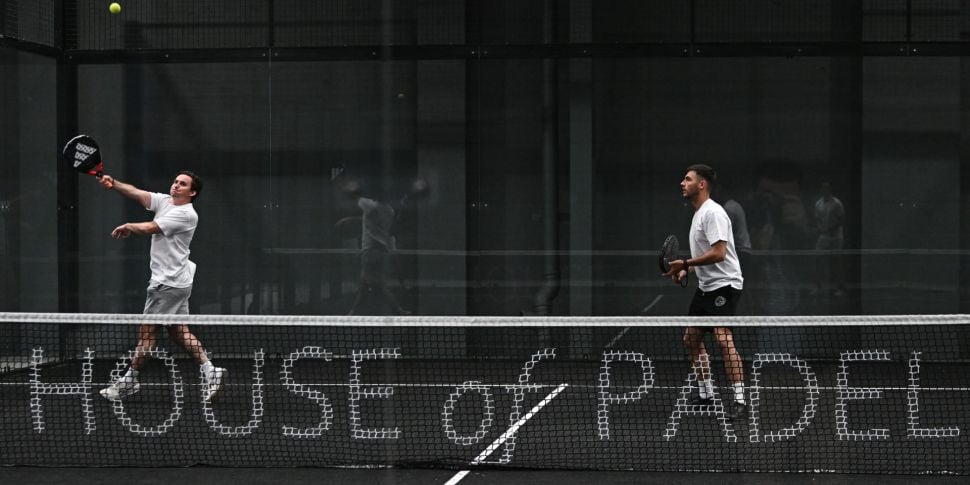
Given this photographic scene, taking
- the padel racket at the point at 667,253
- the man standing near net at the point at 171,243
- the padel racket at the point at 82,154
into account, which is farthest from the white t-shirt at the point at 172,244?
the padel racket at the point at 667,253

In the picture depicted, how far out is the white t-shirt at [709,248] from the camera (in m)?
7.74

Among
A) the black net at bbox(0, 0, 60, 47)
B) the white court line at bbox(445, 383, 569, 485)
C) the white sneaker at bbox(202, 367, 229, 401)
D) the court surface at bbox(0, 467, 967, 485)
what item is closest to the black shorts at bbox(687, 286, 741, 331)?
the white court line at bbox(445, 383, 569, 485)

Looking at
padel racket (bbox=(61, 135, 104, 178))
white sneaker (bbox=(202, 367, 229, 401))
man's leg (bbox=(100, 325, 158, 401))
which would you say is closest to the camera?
white sneaker (bbox=(202, 367, 229, 401))

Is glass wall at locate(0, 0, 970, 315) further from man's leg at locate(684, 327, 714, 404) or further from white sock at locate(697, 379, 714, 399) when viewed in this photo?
white sock at locate(697, 379, 714, 399)

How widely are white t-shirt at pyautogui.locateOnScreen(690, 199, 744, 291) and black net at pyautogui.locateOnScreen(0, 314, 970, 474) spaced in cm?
50

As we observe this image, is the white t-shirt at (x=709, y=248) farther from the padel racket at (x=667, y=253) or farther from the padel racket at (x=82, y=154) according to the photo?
the padel racket at (x=82, y=154)

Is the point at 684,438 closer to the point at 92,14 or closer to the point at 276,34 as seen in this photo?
the point at 276,34

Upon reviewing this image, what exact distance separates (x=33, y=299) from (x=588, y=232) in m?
5.23

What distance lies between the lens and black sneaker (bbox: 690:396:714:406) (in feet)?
23.9

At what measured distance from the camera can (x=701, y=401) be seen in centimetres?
739

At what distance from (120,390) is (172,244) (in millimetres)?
1139

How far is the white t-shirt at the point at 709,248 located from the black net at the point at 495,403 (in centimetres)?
50

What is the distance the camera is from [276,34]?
1127cm

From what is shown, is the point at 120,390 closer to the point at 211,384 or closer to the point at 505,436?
the point at 211,384
